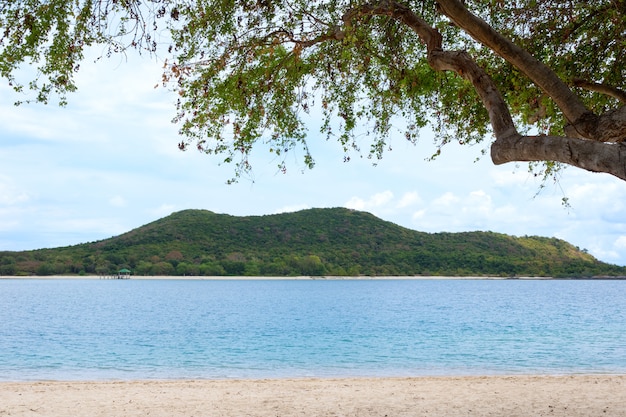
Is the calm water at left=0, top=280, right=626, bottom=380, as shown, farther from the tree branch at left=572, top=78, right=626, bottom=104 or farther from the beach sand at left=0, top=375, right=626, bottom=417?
the tree branch at left=572, top=78, right=626, bottom=104

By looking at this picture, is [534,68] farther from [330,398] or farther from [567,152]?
[330,398]

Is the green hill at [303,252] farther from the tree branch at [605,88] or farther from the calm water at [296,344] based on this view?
the tree branch at [605,88]

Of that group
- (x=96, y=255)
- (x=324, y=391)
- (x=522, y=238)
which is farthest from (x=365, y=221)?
(x=324, y=391)

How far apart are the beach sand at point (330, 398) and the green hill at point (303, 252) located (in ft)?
271

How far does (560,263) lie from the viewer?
107062 mm

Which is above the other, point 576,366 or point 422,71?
point 422,71

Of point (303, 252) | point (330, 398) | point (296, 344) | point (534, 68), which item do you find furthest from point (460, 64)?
point (303, 252)

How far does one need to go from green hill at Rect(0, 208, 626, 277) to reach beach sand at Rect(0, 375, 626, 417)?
271 feet

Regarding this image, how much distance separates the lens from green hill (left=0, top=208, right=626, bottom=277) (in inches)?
3871

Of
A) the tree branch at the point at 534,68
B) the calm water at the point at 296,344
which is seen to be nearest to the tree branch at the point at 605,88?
the tree branch at the point at 534,68

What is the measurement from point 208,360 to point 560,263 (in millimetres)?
98379

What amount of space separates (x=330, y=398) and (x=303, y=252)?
87.2m

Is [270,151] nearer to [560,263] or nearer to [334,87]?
[334,87]

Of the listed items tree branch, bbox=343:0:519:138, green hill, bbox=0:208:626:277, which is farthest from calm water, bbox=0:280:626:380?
green hill, bbox=0:208:626:277
